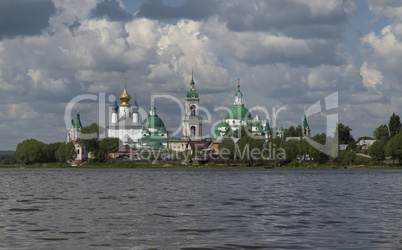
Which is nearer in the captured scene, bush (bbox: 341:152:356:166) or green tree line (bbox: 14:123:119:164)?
bush (bbox: 341:152:356:166)

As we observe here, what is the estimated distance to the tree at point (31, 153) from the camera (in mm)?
150750

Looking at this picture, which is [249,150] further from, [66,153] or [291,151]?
[66,153]

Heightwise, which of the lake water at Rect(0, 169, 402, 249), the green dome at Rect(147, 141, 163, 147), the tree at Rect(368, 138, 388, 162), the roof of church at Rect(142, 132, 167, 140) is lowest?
the lake water at Rect(0, 169, 402, 249)

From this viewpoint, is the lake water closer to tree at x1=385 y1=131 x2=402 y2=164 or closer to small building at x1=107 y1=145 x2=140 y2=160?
tree at x1=385 y1=131 x2=402 y2=164

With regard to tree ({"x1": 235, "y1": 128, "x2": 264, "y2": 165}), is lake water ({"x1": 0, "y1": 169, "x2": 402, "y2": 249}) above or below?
below

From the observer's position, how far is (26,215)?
976 inches

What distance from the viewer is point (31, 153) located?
150 metres

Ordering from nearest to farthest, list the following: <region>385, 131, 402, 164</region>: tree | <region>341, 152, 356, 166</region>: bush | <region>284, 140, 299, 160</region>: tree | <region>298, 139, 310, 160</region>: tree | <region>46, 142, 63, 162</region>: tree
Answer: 1. <region>385, 131, 402, 164</region>: tree
2. <region>341, 152, 356, 166</region>: bush
3. <region>298, 139, 310, 160</region>: tree
4. <region>284, 140, 299, 160</region>: tree
5. <region>46, 142, 63, 162</region>: tree

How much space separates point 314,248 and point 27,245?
27.1 feet

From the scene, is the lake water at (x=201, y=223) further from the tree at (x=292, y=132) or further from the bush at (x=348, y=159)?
the tree at (x=292, y=132)

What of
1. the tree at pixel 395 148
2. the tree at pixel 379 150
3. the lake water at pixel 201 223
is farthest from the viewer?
the tree at pixel 379 150

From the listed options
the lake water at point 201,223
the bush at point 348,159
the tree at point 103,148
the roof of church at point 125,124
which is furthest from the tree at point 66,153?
the lake water at point 201,223

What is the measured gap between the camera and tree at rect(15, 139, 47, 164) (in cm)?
15075

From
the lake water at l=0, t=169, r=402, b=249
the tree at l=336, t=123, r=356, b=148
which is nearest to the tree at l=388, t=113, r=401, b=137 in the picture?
the tree at l=336, t=123, r=356, b=148
